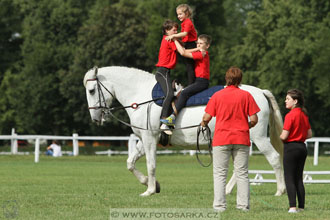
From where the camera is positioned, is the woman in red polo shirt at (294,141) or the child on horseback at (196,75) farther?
the child on horseback at (196,75)

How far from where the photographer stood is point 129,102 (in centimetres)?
1398

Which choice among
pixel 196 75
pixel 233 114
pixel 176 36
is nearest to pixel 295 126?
pixel 233 114

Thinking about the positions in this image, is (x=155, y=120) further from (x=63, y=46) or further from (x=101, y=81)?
(x=63, y=46)

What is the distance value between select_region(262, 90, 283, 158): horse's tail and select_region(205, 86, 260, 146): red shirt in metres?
4.19

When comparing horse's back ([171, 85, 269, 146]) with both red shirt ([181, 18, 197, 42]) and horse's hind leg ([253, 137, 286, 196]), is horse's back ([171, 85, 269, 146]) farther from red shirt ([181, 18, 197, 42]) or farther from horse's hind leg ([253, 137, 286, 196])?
red shirt ([181, 18, 197, 42])

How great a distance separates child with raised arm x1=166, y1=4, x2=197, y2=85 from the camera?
13016 mm

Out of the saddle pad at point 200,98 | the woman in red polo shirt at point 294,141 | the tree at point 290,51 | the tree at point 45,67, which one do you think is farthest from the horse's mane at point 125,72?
the tree at point 45,67

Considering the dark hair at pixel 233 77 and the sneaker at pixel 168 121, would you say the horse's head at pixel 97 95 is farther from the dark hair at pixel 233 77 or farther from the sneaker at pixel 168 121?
the dark hair at pixel 233 77

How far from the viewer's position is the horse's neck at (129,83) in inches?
549

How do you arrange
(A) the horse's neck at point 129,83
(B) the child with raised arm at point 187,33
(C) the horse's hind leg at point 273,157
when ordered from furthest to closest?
(A) the horse's neck at point 129,83 < (C) the horse's hind leg at point 273,157 < (B) the child with raised arm at point 187,33

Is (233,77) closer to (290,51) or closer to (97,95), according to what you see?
(97,95)

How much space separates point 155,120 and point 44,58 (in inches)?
2036

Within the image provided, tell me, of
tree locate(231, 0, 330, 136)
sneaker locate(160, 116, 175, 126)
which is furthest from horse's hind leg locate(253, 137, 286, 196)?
tree locate(231, 0, 330, 136)

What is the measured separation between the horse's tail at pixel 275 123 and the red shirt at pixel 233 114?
165 inches
